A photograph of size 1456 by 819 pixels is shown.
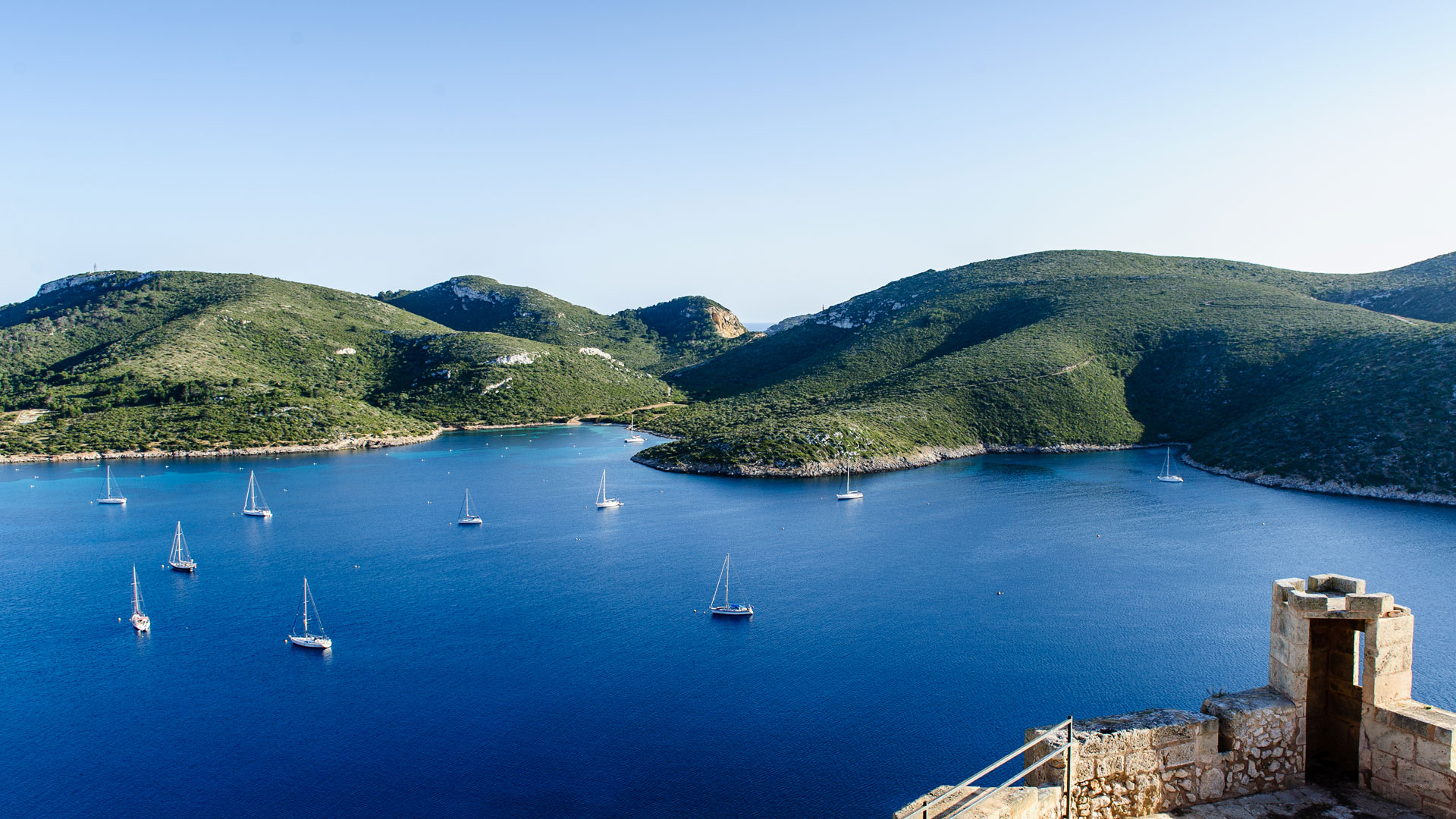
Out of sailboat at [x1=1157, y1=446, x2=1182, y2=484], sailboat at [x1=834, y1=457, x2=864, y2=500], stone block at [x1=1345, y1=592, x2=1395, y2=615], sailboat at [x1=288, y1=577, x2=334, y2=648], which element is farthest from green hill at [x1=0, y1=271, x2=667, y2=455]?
stone block at [x1=1345, y1=592, x2=1395, y2=615]

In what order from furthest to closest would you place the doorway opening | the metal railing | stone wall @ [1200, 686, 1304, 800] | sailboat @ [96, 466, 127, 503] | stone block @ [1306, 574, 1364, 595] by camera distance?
sailboat @ [96, 466, 127, 503]
stone block @ [1306, 574, 1364, 595]
the doorway opening
stone wall @ [1200, 686, 1304, 800]
the metal railing

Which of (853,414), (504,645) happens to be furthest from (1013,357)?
(504,645)

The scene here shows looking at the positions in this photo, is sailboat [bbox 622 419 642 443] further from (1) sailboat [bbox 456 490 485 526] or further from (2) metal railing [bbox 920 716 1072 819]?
(2) metal railing [bbox 920 716 1072 819]

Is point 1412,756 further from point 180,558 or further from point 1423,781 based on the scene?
point 180,558

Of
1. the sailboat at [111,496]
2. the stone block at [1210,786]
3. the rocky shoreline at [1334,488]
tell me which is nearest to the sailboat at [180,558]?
the sailboat at [111,496]

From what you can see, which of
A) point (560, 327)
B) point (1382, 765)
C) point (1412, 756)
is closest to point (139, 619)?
point (1382, 765)

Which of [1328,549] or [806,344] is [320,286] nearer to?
[806,344]
